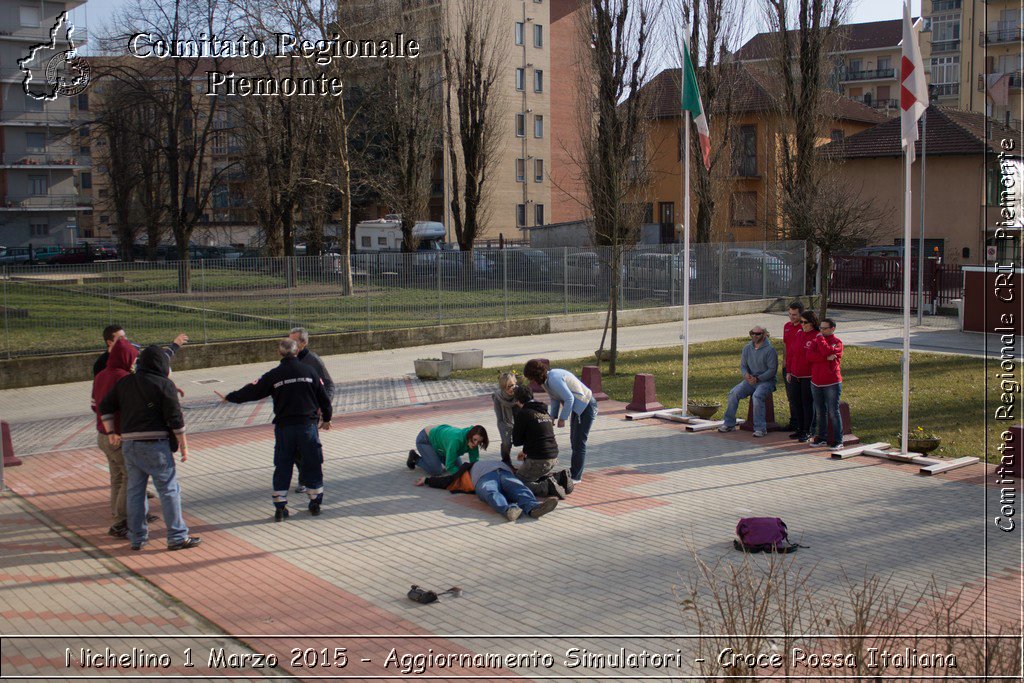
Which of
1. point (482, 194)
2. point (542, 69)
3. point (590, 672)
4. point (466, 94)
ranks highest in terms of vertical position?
point (542, 69)

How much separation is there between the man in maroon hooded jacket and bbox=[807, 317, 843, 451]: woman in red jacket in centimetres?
849

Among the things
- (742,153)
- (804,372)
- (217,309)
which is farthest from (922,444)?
(742,153)

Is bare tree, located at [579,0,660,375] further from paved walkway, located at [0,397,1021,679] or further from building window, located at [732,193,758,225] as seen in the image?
building window, located at [732,193,758,225]

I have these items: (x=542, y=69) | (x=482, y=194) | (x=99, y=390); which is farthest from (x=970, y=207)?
(x=99, y=390)

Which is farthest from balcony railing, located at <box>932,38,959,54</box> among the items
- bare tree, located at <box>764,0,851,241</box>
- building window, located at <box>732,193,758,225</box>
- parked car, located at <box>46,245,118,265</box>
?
parked car, located at <box>46,245,118,265</box>

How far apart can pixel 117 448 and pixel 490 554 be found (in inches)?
154

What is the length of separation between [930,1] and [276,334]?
2806 inches

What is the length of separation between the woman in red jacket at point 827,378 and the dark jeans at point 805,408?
12.1 inches

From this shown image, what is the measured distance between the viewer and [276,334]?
23.8m

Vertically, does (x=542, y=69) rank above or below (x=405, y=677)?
above

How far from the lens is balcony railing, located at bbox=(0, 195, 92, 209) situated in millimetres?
63344

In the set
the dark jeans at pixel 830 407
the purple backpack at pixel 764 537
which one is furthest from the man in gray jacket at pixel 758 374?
the purple backpack at pixel 764 537

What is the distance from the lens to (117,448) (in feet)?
31.2

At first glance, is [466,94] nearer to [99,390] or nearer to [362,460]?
[362,460]
